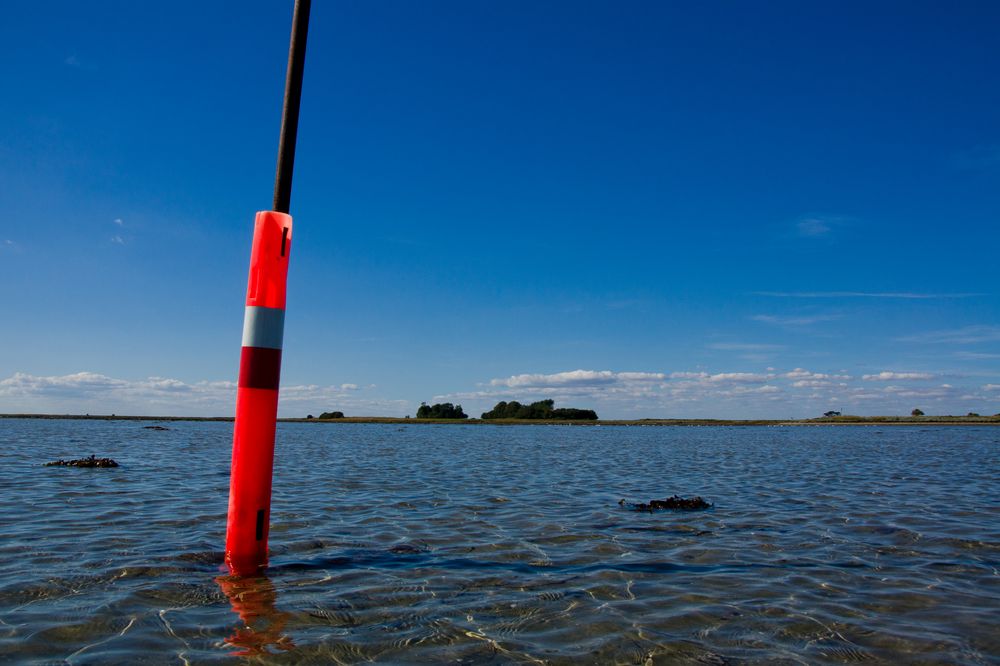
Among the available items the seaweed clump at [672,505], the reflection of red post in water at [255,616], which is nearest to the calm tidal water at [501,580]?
the reflection of red post in water at [255,616]

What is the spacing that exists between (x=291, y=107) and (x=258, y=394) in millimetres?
3843

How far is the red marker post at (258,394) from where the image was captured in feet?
25.2

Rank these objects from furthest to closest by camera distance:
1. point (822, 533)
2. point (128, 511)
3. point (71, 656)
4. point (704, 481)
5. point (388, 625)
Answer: point (704, 481) < point (128, 511) < point (822, 533) < point (388, 625) < point (71, 656)

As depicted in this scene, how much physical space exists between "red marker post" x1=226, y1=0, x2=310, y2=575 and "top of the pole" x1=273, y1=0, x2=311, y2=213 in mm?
349

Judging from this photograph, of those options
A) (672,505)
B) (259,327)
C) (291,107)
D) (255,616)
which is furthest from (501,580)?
(672,505)

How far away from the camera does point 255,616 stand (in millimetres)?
6613

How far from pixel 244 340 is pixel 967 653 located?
27.1 feet

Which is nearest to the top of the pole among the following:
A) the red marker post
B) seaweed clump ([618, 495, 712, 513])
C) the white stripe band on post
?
the red marker post

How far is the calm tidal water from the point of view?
5934 millimetres

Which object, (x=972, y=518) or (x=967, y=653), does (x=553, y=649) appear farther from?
(x=972, y=518)

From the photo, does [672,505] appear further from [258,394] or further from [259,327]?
[259,327]

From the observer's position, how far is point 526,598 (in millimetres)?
7543

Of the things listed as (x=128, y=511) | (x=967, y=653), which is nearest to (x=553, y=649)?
(x=967, y=653)

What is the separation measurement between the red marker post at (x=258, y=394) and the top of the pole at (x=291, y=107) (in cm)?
35
